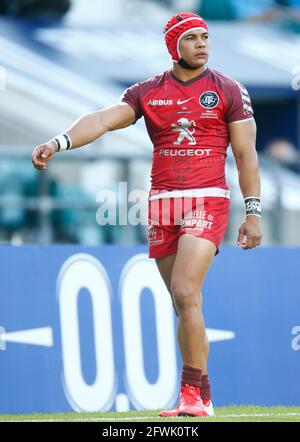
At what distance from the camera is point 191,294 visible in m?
8.09

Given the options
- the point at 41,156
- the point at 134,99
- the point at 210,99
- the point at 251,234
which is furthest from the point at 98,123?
the point at 251,234

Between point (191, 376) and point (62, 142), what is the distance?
163cm

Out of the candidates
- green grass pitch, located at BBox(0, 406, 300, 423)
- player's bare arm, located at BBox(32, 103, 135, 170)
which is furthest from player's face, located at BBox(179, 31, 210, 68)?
green grass pitch, located at BBox(0, 406, 300, 423)

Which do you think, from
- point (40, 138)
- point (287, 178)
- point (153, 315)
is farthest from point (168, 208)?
point (40, 138)

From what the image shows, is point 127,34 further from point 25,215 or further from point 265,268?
point 265,268

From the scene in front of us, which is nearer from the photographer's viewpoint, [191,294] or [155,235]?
[191,294]

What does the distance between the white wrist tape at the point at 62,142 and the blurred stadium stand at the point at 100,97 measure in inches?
149

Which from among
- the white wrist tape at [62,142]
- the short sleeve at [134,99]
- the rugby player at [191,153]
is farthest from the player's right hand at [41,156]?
the short sleeve at [134,99]

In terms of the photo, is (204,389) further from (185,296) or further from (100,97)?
(100,97)

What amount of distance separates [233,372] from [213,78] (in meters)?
2.65

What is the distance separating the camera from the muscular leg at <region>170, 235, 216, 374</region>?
811cm

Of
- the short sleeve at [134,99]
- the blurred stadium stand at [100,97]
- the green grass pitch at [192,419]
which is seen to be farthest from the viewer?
the blurred stadium stand at [100,97]

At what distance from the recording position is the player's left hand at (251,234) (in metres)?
8.32

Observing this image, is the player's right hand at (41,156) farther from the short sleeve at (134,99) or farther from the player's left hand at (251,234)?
the player's left hand at (251,234)
